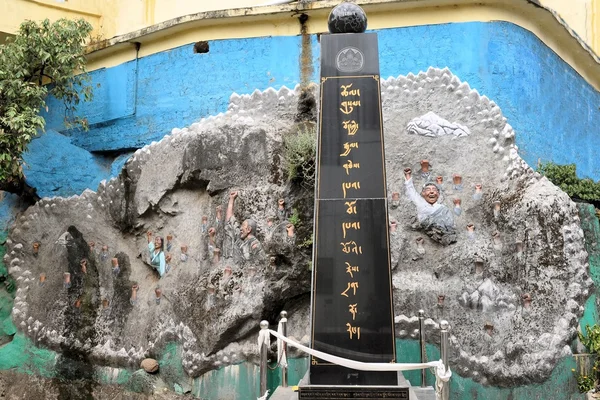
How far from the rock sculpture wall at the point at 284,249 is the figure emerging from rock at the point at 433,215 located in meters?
0.07

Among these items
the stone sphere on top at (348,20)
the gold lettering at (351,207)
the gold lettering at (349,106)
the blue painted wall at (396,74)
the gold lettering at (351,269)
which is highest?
the blue painted wall at (396,74)

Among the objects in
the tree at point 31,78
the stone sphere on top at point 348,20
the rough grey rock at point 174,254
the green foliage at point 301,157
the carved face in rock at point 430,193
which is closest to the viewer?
the stone sphere on top at point 348,20

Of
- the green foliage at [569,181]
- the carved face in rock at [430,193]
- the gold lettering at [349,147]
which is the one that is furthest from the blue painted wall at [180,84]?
the green foliage at [569,181]

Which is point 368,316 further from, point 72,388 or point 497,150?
point 72,388

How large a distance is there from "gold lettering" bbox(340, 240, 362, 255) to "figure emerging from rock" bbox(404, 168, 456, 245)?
113 inches

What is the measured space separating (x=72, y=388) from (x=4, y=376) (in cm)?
121

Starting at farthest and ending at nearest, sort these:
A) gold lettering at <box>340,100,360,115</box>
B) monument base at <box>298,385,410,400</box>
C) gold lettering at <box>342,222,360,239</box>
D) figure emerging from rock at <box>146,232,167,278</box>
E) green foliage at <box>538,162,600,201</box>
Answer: figure emerging from rock at <box>146,232,167,278</box> → green foliage at <box>538,162,600,201</box> → gold lettering at <box>340,100,360,115</box> → gold lettering at <box>342,222,360,239</box> → monument base at <box>298,385,410,400</box>

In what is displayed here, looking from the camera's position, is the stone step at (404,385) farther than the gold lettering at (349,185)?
No

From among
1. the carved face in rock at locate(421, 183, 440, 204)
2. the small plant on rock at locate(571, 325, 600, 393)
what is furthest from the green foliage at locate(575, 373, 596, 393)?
the carved face in rock at locate(421, 183, 440, 204)

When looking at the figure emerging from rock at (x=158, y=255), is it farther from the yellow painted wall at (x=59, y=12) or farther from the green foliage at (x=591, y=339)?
the green foliage at (x=591, y=339)

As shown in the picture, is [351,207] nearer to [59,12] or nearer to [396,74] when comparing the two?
[396,74]

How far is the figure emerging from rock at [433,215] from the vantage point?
831cm

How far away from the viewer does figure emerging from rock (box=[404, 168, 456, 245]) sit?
8.31 m

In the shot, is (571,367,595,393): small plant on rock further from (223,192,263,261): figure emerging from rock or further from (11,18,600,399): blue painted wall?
(223,192,263,261): figure emerging from rock
